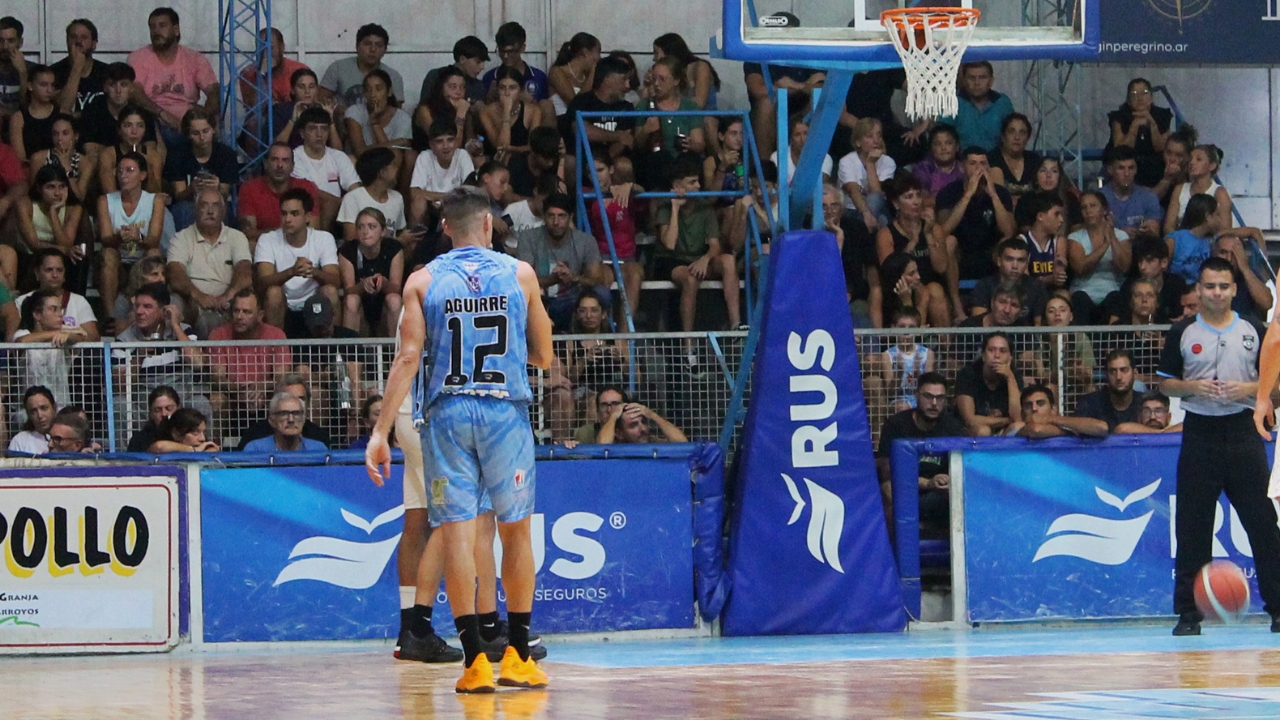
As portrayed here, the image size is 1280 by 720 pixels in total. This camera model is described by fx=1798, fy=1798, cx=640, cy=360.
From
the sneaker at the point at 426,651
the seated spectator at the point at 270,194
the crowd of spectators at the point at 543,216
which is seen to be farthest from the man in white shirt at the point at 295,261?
the sneaker at the point at 426,651

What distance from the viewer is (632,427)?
1210 centimetres

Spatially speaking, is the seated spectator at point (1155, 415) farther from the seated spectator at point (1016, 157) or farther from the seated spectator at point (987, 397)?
the seated spectator at point (1016, 157)

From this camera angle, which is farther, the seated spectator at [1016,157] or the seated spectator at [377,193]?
the seated spectator at [1016,157]

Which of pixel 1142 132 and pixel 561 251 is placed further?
pixel 1142 132

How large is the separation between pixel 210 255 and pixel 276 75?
3.23 m

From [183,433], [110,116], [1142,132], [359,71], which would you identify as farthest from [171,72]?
[1142,132]

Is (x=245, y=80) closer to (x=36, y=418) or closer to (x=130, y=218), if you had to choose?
(x=130, y=218)

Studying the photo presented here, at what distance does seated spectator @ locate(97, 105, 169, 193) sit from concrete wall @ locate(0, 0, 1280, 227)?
278 centimetres

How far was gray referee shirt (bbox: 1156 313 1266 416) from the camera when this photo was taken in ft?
35.7

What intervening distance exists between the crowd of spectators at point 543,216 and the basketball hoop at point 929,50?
188cm

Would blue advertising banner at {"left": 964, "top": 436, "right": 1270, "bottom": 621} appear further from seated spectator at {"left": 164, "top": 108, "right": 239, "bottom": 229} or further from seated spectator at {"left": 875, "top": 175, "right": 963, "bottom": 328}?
seated spectator at {"left": 164, "top": 108, "right": 239, "bottom": 229}

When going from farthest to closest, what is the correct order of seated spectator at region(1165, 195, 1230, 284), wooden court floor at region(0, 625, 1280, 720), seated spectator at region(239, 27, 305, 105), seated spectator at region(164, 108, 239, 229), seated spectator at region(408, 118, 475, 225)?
seated spectator at region(239, 27, 305, 105) < seated spectator at region(408, 118, 475, 225) < seated spectator at region(1165, 195, 1230, 284) < seated spectator at region(164, 108, 239, 229) < wooden court floor at region(0, 625, 1280, 720)

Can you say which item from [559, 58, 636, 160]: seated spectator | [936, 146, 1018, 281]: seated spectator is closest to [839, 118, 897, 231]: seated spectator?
[936, 146, 1018, 281]: seated spectator

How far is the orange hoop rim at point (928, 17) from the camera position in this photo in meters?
11.2
